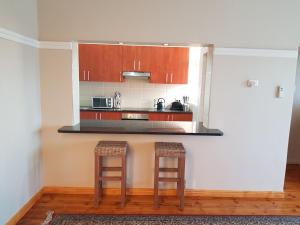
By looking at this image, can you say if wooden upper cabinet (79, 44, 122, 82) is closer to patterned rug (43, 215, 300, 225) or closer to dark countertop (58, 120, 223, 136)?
dark countertop (58, 120, 223, 136)

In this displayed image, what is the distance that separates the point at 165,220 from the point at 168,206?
277 mm

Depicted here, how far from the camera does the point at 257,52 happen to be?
8.79ft

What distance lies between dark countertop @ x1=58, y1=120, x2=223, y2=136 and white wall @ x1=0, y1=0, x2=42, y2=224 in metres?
0.41

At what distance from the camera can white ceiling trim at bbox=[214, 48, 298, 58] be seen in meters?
2.67

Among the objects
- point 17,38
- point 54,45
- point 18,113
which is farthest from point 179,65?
point 18,113

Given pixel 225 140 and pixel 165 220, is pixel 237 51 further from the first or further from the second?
pixel 165 220

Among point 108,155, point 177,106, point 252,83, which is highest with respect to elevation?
point 252,83

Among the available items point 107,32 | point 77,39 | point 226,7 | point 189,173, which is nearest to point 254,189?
point 189,173

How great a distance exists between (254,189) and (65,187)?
2477 mm

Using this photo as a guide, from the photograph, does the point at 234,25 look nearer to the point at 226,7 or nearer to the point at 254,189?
the point at 226,7

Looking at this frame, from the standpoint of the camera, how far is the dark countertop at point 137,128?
A: 2.66 metres

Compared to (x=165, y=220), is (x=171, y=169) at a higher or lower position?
higher

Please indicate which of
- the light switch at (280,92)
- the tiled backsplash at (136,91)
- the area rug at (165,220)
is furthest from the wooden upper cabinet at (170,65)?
the area rug at (165,220)

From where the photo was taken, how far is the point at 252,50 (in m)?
2.67
